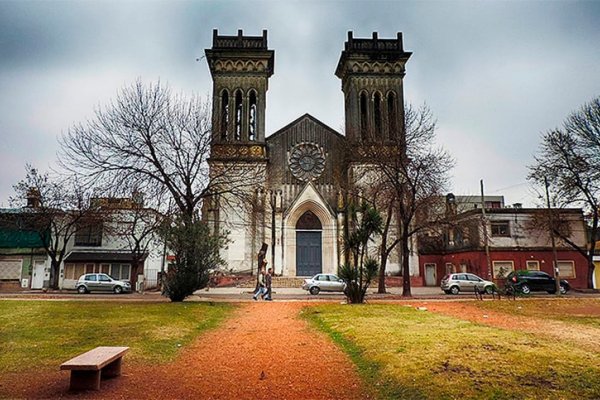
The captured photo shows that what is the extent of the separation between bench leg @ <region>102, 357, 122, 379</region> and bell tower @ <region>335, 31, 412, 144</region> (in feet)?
112

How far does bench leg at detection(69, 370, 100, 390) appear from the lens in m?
6.55

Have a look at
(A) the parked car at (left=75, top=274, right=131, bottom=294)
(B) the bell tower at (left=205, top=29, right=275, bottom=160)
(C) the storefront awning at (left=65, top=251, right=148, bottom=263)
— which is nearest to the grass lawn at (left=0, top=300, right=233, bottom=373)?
(A) the parked car at (left=75, top=274, right=131, bottom=294)

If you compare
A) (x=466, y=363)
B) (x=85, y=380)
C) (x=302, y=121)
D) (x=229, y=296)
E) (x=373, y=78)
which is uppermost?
(x=373, y=78)

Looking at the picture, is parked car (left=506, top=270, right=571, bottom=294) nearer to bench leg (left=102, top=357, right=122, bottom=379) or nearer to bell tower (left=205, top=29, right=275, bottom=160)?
bell tower (left=205, top=29, right=275, bottom=160)

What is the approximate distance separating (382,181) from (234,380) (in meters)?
21.1

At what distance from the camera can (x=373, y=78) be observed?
41.0 meters

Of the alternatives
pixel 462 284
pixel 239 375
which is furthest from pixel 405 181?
pixel 239 375

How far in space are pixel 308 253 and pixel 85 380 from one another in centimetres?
3182

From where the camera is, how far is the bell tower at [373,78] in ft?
132

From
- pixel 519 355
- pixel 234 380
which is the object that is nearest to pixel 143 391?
pixel 234 380

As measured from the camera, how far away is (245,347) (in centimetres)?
984

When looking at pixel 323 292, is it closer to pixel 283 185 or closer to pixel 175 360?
pixel 283 185

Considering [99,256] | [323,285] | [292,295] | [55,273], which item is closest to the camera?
[292,295]

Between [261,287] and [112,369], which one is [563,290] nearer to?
[261,287]
